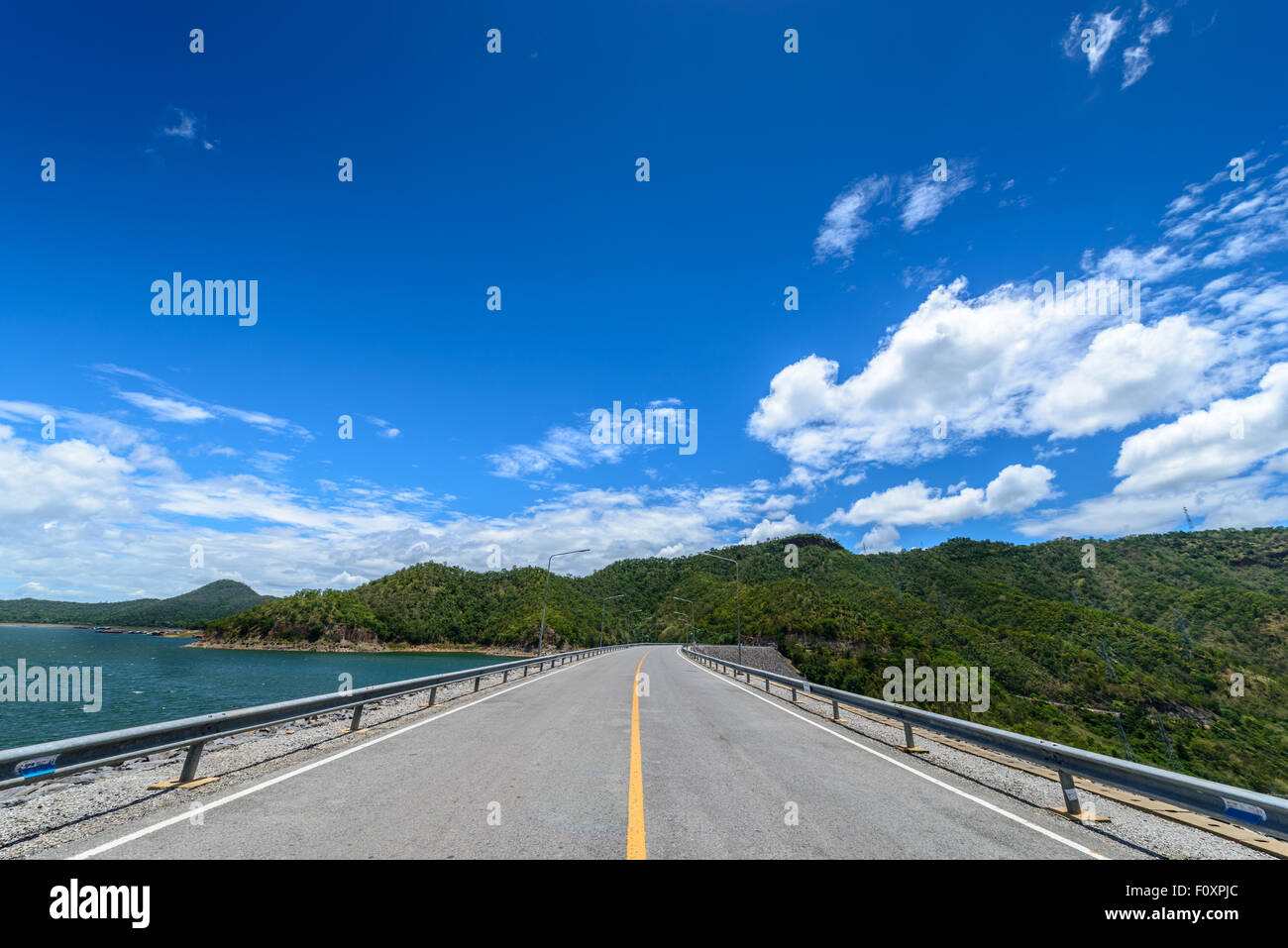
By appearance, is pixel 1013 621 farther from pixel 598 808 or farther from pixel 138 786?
pixel 138 786

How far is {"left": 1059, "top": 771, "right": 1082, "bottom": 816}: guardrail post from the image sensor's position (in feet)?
21.0

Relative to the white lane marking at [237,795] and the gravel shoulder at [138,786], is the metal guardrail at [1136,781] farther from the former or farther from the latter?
the gravel shoulder at [138,786]

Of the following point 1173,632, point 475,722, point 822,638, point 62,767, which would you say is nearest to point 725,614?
point 822,638

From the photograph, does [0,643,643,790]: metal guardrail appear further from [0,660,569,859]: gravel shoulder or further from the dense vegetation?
the dense vegetation

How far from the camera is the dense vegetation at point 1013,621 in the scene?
76.1 metres

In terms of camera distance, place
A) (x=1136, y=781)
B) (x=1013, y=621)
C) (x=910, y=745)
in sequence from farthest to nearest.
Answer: (x=1013, y=621) → (x=910, y=745) → (x=1136, y=781)

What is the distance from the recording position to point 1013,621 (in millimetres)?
121062

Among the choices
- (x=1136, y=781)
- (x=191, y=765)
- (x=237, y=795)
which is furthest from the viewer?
(x=191, y=765)

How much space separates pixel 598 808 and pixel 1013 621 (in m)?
144

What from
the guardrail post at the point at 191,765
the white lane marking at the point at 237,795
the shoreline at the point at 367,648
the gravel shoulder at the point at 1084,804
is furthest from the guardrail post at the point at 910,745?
the shoreline at the point at 367,648

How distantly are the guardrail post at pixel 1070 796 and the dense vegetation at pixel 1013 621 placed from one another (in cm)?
6410

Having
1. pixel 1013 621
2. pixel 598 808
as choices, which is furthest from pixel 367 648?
pixel 598 808
